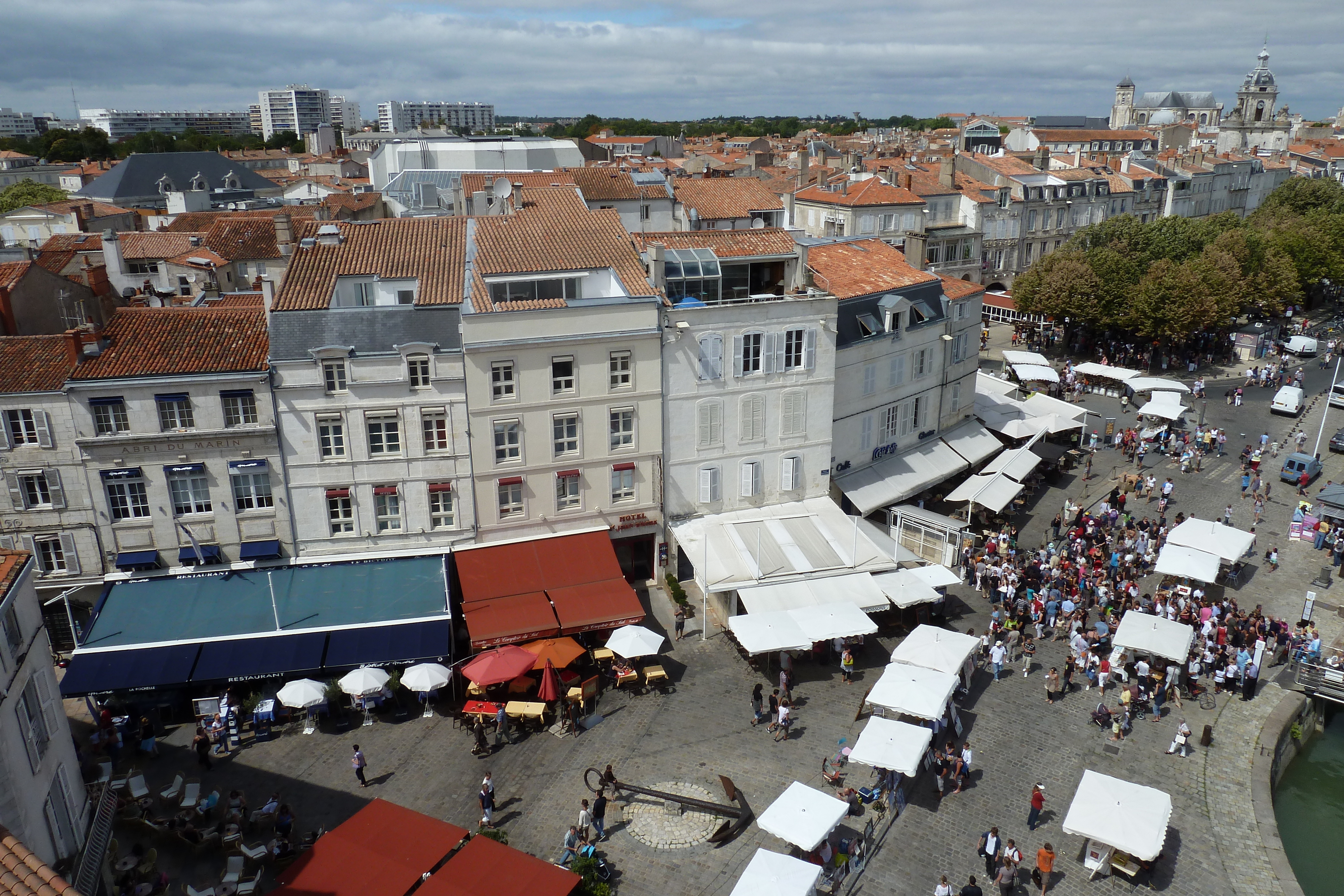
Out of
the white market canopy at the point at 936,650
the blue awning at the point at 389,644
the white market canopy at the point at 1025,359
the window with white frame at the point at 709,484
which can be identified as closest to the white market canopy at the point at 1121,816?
the white market canopy at the point at 936,650

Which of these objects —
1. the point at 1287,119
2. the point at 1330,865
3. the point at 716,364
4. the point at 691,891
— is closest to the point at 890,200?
the point at 716,364

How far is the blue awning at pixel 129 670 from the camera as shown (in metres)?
24.6

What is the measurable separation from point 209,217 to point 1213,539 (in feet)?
211

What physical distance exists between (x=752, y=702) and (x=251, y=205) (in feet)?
226

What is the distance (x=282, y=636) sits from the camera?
2653 cm

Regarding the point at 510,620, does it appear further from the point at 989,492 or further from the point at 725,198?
the point at 725,198

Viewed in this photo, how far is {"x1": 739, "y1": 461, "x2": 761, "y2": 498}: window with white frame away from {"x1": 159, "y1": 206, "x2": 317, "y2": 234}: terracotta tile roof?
126 feet

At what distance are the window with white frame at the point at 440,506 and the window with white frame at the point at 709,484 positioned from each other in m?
8.86

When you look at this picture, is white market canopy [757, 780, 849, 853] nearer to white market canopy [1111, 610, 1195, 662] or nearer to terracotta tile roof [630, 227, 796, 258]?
white market canopy [1111, 610, 1195, 662]

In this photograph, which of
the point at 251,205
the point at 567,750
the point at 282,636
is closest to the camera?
the point at 567,750

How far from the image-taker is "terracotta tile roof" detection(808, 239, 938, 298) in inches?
1428

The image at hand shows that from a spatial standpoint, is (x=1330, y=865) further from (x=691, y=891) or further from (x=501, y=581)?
(x=501, y=581)

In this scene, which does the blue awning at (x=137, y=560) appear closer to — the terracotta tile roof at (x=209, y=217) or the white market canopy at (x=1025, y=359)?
the terracotta tile roof at (x=209, y=217)

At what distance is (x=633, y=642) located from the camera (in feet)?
89.0
